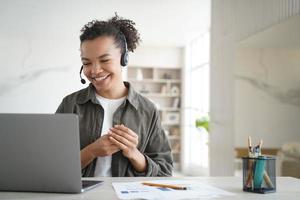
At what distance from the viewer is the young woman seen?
1635mm

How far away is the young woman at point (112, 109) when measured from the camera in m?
1.63

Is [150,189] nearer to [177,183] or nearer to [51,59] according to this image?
[177,183]

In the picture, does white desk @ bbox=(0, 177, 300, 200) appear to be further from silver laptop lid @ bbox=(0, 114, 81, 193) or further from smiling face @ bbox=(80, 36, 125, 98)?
smiling face @ bbox=(80, 36, 125, 98)

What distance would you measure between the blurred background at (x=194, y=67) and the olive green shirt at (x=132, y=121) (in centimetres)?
149

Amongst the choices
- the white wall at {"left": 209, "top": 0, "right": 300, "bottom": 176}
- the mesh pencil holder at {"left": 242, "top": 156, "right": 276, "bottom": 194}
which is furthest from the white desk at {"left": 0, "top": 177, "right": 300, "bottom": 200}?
the white wall at {"left": 209, "top": 0, "right": 300, "bottom": 176}

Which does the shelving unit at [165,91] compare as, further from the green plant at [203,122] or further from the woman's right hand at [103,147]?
the woman's right hand at [103,147]

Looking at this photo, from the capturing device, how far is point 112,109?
174 centimetres

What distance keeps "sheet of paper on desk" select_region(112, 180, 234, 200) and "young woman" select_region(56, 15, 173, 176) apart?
0.31 meters

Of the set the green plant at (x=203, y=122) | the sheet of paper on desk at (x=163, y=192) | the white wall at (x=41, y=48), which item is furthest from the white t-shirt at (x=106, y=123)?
the green plant at (x=203, y=122)

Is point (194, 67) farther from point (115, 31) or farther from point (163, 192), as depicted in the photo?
point (163, 192)

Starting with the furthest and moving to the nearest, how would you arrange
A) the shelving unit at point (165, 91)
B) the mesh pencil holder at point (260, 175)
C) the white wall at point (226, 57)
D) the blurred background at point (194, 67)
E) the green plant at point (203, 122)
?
the shelving unit at point (165, 91)
the green plant at point (203, 122)
the white wall at point (226, 57)
the blurred background at point (194, 67)
the mesh pencil holder at point (260, 175)

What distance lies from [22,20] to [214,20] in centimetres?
277

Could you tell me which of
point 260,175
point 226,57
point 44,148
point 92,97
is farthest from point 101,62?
point 226,57

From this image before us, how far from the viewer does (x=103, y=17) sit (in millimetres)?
6031
